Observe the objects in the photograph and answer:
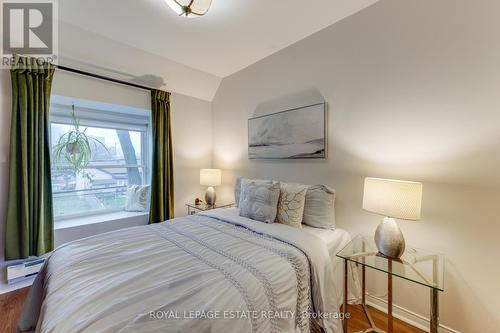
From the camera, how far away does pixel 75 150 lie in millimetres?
2877

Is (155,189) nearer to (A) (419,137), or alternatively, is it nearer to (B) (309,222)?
(B) (309,222)

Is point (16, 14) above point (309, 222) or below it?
above

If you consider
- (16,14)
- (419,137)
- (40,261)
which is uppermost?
(16,14)

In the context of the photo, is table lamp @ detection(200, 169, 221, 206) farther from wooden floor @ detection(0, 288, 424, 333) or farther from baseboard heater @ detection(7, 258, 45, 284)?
wooden floor @ detection(0, 288, 424, 333)

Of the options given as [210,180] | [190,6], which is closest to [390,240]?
[190,6]

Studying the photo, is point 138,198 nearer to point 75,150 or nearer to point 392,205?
point 75,150

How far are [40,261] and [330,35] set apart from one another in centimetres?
379

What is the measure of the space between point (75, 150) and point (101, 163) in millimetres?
355

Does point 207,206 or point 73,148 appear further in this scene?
point 207,206

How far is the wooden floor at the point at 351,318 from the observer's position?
166 cm

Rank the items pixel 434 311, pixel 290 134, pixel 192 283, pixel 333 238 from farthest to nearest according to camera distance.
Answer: pixel 290 134, pixel 333 238, pixel 434 311, pixel 192 283

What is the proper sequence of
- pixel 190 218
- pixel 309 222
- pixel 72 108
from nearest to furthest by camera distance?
pixel 309 222
pixel 190 218
pixel 72 108

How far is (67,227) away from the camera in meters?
2.50

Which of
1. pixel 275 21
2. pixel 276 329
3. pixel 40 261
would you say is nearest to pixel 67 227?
pixel 40 261
